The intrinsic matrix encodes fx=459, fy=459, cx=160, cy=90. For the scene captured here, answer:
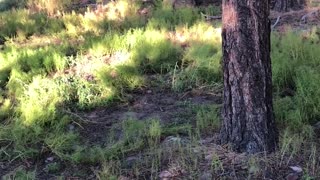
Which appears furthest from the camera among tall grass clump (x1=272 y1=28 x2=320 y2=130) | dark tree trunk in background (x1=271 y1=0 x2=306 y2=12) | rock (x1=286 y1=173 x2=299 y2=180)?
dark tree trunk in background (x1=271 y1=0 x2=306 y2=12)

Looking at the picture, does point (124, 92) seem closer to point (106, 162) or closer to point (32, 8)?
point (106, 162)

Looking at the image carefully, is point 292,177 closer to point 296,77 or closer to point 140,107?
point 296,77

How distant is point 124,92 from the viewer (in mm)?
5809

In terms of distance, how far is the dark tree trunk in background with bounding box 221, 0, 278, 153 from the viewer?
3705mm

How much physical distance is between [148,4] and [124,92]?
5.95 metres

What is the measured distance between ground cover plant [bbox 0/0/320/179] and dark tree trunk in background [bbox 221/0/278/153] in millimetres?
176

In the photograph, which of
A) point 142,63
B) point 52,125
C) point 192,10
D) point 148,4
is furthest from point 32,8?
point 52,125

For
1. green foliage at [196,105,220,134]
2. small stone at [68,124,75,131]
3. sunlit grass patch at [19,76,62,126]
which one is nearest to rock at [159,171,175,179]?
green foliage at [196,105,220,134]

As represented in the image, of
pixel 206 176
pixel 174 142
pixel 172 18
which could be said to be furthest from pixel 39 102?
pixel 172 18

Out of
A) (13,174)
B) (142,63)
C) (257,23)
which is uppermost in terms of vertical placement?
(257,23)

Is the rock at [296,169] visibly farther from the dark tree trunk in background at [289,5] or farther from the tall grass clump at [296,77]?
the dark tree trunk in background at [289,5]

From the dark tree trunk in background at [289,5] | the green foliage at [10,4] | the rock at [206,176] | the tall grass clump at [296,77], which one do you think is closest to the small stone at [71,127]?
the rock at [206,176]

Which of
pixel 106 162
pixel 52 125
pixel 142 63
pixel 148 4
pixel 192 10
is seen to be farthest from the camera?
pixel 148 4

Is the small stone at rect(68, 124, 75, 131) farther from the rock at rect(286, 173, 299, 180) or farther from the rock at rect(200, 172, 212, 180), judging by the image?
the rock at rect(286, 173, 299, 180)
